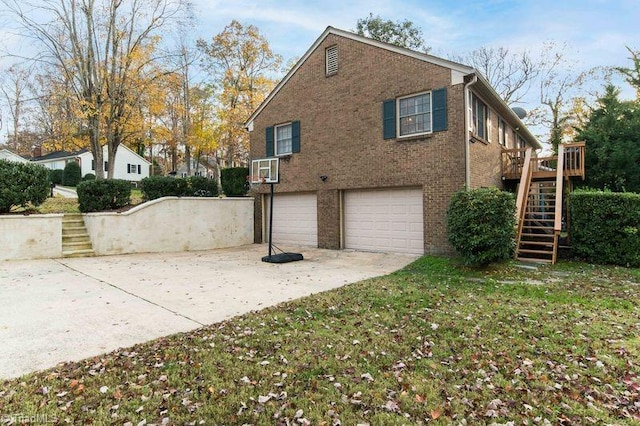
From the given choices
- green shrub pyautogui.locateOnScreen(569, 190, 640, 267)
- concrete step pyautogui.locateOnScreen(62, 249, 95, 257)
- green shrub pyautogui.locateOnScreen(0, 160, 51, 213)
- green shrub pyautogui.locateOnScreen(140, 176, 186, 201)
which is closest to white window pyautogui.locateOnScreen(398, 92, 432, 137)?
green shrub pyautogui.locateOnScreen(569, 190, 640, 267)

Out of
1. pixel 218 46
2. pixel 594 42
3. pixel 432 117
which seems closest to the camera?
pixel 432 117

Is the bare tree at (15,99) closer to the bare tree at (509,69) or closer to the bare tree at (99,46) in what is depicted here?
the bare tree at (99,46)

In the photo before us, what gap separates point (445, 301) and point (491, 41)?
2649cm

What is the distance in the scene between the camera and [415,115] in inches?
402

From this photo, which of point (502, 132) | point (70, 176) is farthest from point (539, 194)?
point (70, 176)

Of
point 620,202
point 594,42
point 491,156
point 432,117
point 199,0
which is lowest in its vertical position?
point 620,202

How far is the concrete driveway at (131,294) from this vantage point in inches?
151

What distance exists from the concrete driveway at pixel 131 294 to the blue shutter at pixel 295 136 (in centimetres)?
426

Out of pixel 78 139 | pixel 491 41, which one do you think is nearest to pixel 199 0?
pixel 78 139

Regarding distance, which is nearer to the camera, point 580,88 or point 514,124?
point 514,124

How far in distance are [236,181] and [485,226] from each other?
991 cm

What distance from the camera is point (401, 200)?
10523 mm

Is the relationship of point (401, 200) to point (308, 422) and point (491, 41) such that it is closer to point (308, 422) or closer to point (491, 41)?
point (308, 422)

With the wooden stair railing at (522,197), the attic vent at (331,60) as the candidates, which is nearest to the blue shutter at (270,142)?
the attic vent at (331,60)
